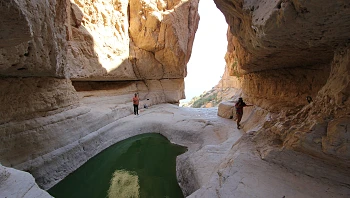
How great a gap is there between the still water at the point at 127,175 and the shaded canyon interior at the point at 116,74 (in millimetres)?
433

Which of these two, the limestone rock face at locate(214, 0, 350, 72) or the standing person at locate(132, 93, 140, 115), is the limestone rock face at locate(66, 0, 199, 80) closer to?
the standing person at locate(132, 93, 140, 115)

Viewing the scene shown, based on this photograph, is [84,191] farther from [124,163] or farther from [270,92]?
[270,92]

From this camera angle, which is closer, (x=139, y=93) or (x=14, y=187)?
(x=14, y=187)

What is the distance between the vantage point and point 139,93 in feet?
38.1

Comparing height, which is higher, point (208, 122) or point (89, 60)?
point (89, 60)

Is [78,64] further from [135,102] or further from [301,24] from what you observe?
[301,24]

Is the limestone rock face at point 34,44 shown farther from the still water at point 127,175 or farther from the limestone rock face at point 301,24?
the still water at point 127,175

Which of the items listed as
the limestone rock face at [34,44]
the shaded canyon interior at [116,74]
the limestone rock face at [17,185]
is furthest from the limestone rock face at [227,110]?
the limestone rock face at [17,185]

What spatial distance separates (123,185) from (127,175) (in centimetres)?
48

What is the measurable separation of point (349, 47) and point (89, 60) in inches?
332

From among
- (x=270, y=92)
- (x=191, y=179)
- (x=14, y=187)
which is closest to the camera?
(x=14, y=187)

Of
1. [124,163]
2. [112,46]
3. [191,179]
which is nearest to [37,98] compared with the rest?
[124,163]

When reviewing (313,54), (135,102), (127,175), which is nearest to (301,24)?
(313,54)

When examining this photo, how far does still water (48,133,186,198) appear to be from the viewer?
4203 millimetres
